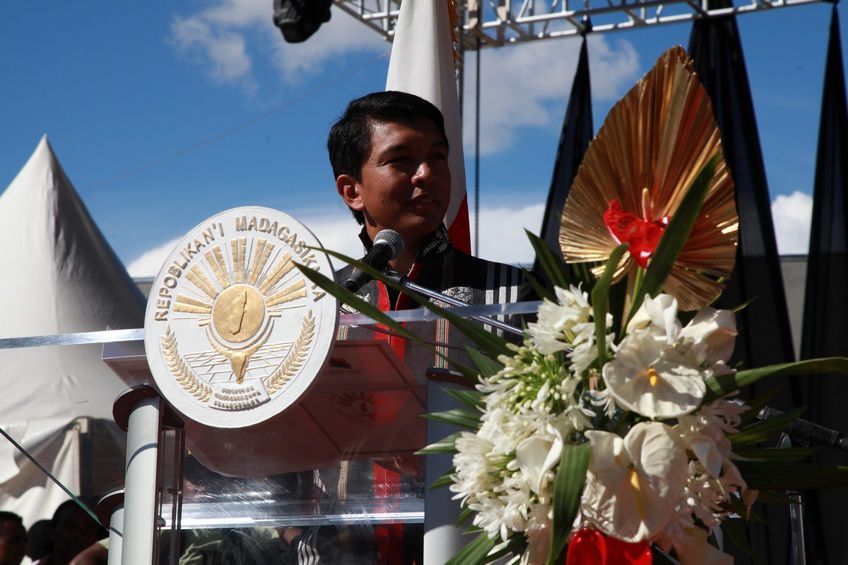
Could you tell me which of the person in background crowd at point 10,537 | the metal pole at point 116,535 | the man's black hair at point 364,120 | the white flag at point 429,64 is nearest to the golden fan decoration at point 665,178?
the metal pole at point 116,535

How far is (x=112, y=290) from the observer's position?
6.06 meters

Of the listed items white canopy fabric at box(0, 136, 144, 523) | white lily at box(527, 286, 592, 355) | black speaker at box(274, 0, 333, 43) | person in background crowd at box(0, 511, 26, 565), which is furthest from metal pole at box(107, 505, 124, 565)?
person in background crowd at box(0, 511, 26, 565)

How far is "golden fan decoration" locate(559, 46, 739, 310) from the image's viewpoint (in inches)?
49.3

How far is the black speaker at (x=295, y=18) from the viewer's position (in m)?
2.99

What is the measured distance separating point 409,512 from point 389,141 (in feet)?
3.18

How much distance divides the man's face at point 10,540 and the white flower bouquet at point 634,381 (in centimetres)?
354

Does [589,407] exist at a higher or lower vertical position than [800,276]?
lower

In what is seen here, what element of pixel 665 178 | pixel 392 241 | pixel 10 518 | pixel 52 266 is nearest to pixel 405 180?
pixel 392 241

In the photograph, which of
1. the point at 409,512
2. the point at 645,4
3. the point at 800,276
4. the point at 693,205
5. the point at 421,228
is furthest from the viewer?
the point at 800,276

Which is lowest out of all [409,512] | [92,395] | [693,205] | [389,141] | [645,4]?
[409,512]

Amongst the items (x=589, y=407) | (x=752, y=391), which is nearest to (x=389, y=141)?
(x=589, y=407)

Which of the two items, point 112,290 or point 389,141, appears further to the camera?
point 112,290

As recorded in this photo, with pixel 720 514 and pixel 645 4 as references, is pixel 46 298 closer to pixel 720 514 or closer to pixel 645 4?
pixel 645 4

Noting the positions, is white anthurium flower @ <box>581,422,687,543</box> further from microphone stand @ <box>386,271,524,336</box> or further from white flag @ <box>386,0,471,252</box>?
white flag @ <box>386,0,471,252</box>
